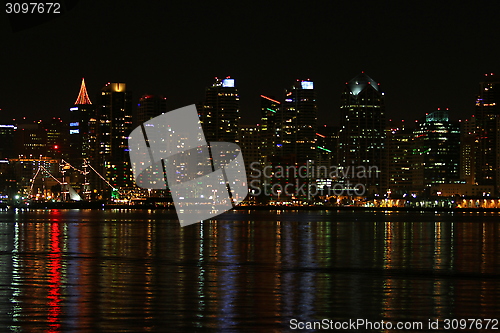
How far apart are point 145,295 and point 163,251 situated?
17.7 metres

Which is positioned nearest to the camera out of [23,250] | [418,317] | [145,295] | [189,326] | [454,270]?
[189,326]

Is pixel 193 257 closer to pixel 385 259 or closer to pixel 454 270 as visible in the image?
pixel 385 259

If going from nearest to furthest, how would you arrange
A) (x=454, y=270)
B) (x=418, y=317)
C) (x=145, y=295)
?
(x=418, y=317) → (x=145, y=295) → (x=454, y=270)

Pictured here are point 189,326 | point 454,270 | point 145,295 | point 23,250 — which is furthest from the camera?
point 23,250

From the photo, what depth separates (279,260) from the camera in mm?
31344

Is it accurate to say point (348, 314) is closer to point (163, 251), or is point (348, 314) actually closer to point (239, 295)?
point (239, 295)

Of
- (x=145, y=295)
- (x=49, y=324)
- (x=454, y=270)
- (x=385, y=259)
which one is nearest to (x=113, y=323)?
(x=49, y=324)

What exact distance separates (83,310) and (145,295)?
2.69 metres

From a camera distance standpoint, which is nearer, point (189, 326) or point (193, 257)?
point (189, 326)

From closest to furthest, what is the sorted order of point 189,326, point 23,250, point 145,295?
point 189,326, point 145,295, point 23,250

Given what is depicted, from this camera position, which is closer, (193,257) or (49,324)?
(49,324)

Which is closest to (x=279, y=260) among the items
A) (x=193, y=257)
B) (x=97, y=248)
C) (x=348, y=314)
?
(x=193, y=257)

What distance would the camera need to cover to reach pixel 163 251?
120 ft

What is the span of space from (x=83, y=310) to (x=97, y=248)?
21.9 metres
